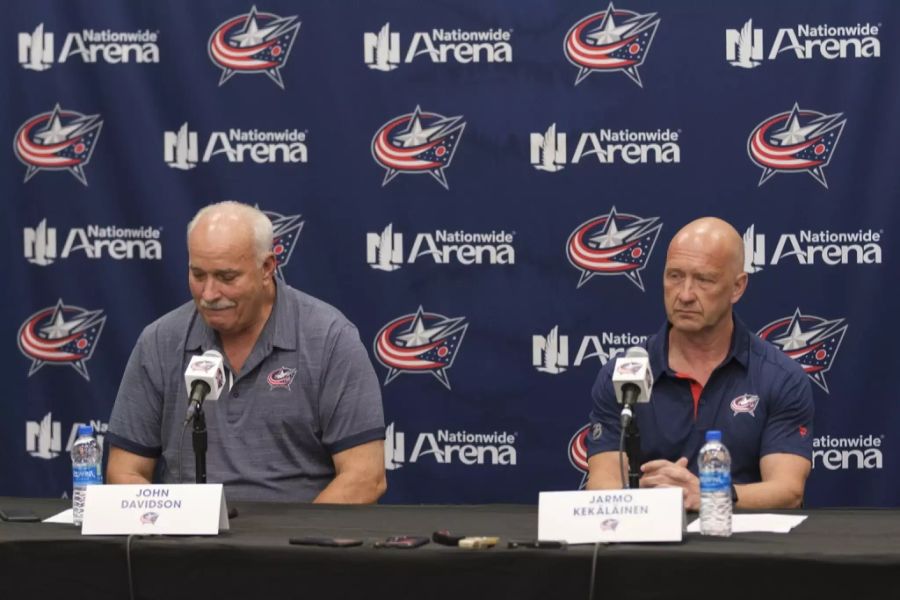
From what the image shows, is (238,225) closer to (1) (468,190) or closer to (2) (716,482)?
(1) (468,190)

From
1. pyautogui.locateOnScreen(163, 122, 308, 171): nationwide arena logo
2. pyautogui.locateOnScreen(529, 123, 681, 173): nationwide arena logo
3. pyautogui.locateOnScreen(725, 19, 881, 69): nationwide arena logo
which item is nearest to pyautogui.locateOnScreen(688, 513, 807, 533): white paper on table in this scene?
pyautogui.locateOnScreen(529, 123, 681, 173): nationwide arena logo

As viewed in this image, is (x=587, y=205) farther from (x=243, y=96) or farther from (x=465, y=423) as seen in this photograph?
(x=243, y=96)

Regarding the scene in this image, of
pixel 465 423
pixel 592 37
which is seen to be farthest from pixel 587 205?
pixel 465 423

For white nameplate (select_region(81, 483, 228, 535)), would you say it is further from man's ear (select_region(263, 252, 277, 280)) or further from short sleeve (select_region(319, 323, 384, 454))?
man's ear (select_region(263, 252, 277, 280))

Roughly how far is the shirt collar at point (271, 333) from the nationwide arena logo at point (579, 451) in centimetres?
143

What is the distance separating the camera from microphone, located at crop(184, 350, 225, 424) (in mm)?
3193

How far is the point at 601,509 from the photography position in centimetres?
275

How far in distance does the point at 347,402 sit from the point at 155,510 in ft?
3.51

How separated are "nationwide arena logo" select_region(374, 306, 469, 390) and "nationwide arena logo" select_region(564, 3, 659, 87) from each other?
1023 mm

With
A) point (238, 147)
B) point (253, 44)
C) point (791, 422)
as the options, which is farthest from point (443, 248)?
point (791, 422)

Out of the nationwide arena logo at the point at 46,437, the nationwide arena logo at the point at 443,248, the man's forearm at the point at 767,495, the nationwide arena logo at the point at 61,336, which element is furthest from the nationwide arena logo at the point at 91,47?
the man's forearm at the point at 767,495

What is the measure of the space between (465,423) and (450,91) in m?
1.24

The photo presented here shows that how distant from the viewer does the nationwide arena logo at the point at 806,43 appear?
4.80 m

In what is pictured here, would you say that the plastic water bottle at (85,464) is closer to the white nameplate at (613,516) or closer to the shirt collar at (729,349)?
the white nameplate at (613,516)
